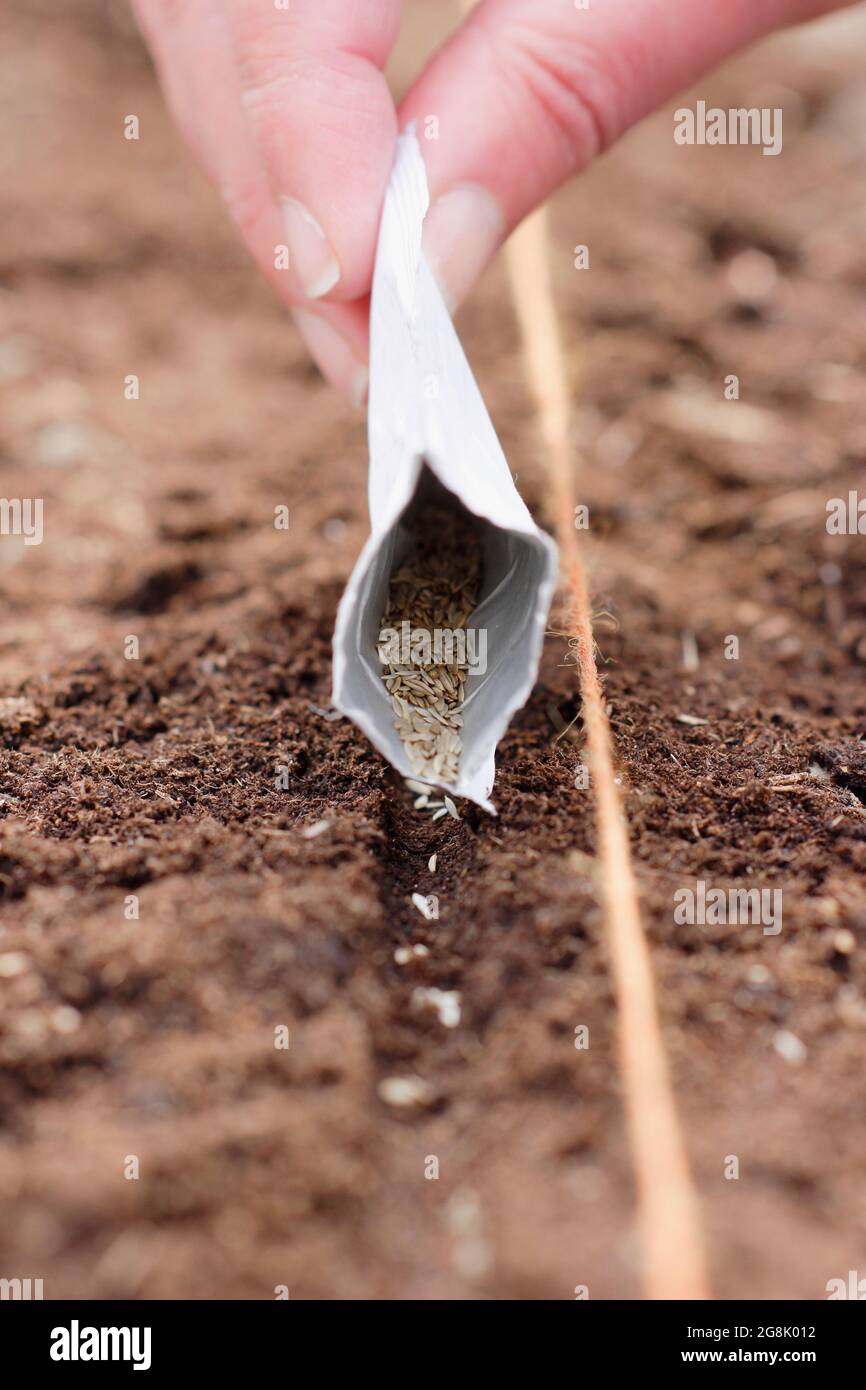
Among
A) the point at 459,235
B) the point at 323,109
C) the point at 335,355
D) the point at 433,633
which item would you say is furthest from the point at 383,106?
the point at 433,633

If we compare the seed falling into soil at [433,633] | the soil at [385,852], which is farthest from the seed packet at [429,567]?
the soil at [385,852]

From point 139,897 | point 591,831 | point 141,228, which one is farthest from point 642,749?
point 141,228

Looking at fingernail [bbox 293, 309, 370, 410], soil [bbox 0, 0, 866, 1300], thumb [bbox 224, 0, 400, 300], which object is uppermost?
thumb [bbox 224, 0, 400, 300]

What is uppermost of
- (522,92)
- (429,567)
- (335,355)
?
(522,92)

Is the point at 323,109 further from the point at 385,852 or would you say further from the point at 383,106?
the point at 385,852

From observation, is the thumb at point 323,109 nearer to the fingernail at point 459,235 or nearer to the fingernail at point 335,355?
the fingernail at point 459,235

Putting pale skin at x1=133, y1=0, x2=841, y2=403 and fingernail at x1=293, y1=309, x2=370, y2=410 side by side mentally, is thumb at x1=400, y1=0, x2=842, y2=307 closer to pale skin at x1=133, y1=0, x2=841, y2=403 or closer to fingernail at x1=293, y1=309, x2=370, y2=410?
pale skin at x1=133, y1=0, x2=841, y2=403

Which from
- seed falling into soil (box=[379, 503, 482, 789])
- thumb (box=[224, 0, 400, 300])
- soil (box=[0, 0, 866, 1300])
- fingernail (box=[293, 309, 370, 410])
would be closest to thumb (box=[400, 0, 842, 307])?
thumb (box=[224, 0, 400, 300])

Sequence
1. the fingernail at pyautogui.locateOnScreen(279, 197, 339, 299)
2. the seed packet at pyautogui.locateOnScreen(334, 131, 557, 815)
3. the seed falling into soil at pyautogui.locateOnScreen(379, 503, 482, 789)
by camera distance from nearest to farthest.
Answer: the seed packet at pyautogui.locateOnScreen(334, 131, 557, 815) < the seed falling into soil at pyautogui.locateOnScreen(379, 503, 482, 789) < the fingernail at pyautogui.locateOnScreen(279, 197, 339, 299)
